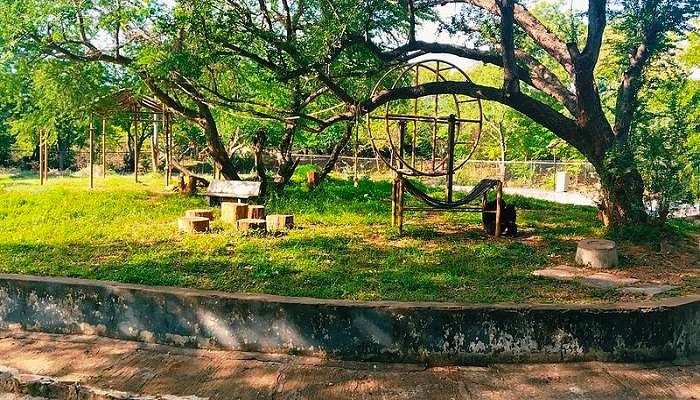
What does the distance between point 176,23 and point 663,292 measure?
25.2ft

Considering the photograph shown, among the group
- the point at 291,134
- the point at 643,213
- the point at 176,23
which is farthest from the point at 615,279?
the point at 291,134

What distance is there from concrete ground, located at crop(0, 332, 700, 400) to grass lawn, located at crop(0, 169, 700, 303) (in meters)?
0.90

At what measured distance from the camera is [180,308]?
5102 millimetres

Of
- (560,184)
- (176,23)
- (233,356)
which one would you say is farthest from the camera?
(560,184)

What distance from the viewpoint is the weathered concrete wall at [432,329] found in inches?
189

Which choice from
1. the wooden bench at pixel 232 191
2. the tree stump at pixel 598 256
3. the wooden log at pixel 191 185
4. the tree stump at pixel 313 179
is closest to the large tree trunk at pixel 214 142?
the wooden log at pixel 191 185

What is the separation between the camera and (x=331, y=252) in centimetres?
775

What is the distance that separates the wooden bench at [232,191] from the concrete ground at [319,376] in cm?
630

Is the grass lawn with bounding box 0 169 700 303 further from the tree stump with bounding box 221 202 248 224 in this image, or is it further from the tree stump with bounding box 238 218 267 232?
the tree stump with bounding box 221 202 248 224

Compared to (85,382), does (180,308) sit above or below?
above

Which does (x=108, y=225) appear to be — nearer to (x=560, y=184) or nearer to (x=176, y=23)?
(x=176, y=23)

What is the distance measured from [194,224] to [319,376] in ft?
16.9

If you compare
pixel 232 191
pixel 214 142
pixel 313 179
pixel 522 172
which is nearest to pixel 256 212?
pixel 232 191

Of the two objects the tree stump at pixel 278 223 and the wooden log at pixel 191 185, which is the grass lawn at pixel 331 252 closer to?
the tree stump at pixel 278 223
